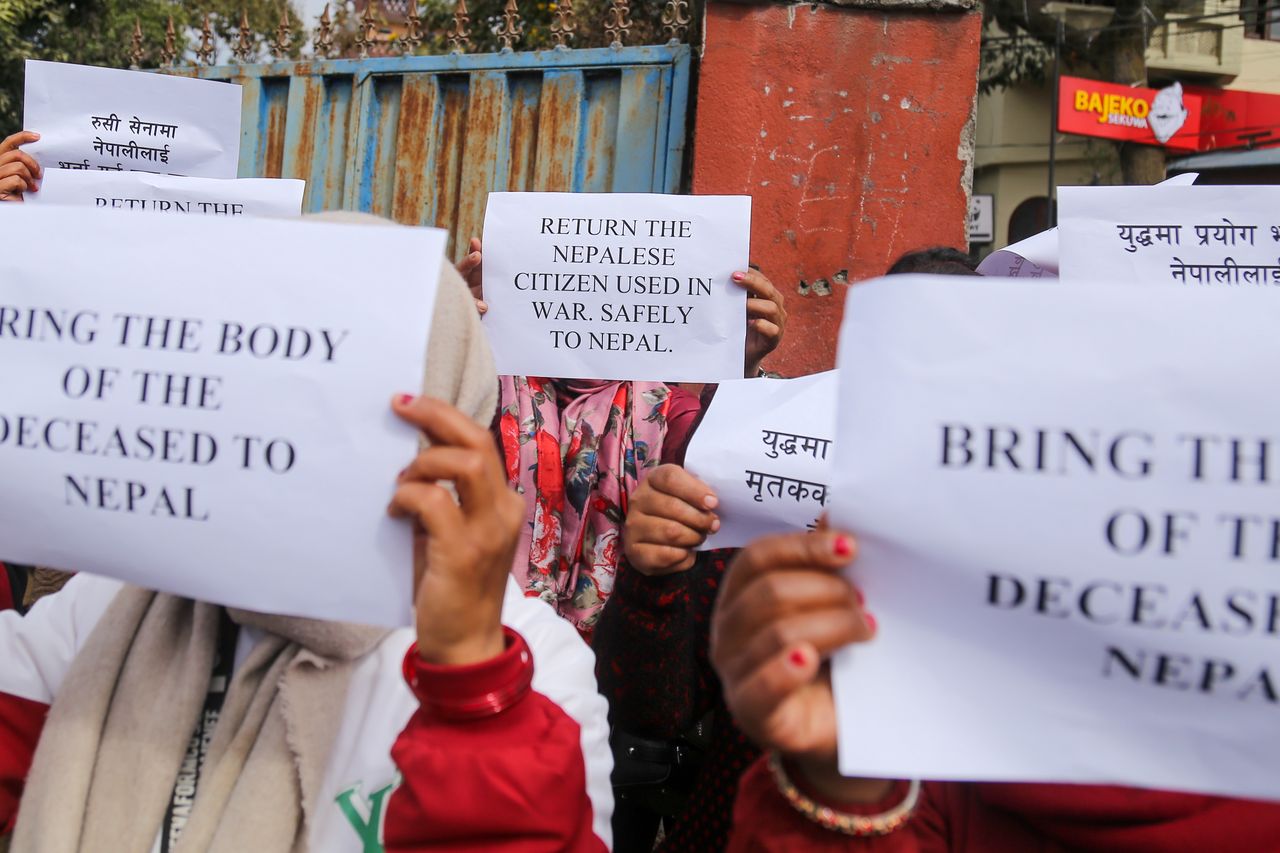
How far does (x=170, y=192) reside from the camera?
267 cm

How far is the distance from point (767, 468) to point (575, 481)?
882 millimetres

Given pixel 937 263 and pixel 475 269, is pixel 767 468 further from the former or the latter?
pixel 475 269

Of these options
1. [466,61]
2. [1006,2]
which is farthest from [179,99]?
[1006,2]

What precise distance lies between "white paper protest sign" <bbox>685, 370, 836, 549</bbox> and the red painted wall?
6.11 feet

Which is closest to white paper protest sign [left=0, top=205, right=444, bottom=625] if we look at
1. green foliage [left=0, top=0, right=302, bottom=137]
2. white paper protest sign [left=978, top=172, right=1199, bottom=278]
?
white paper protest sign [left=978, top=172, right=1199, bottom=278]

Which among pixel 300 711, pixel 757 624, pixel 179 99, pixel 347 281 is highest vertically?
pixel 179 99

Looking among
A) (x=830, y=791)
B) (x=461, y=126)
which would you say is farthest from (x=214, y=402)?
(x=461, y=126)

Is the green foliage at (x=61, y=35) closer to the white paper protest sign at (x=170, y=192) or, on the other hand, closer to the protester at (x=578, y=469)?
the white paper protest sign at (x=170, y=192)

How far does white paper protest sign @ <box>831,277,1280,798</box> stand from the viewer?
96cm

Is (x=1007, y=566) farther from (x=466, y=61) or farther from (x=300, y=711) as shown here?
(x=466, y=61)

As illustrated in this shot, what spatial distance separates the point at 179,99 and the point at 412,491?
236 cm

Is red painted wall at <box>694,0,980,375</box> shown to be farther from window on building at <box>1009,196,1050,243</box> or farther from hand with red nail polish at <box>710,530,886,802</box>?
window on building at <box>1009,196,1050,243</box>

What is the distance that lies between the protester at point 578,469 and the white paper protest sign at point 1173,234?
663mm

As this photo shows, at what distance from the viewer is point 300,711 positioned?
1303 millimetres
